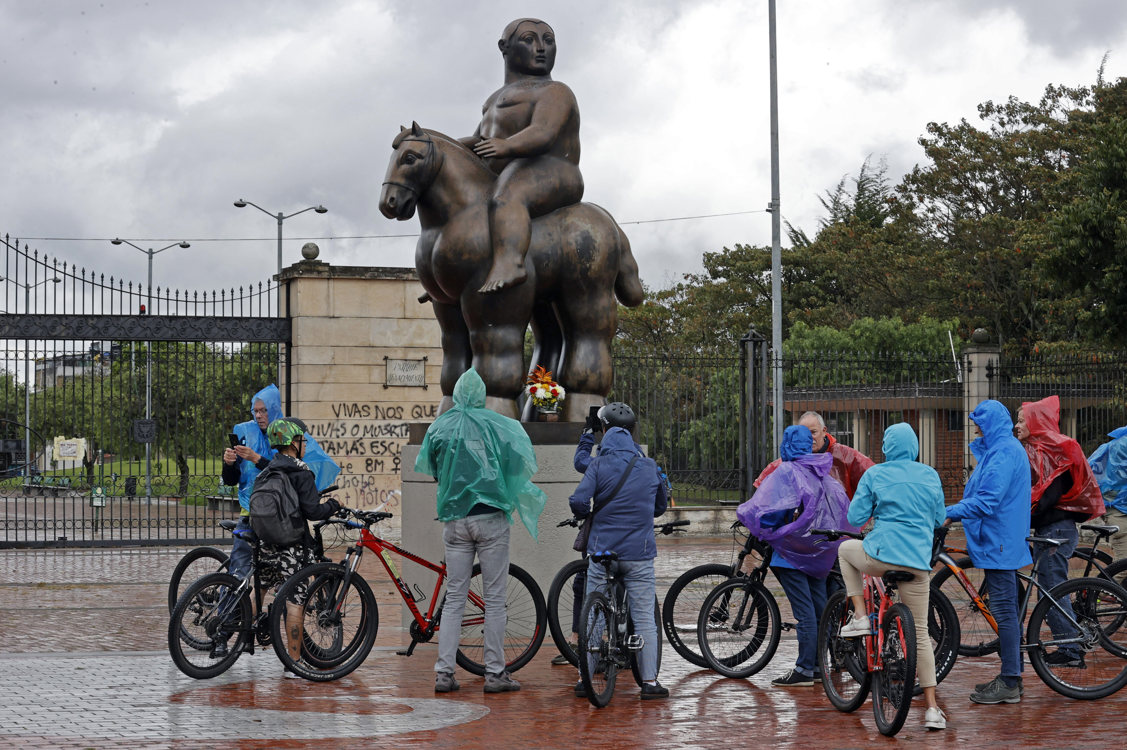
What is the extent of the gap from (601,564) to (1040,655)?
2.63 m

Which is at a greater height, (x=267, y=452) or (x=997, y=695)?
(x=267, y=452)

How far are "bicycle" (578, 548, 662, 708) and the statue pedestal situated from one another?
6.41ft

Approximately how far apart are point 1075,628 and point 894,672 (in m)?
1.71

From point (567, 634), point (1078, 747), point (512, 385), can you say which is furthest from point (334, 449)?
point (1078, 747)

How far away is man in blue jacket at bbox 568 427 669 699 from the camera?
799 centimetres

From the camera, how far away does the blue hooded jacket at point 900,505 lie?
719cm

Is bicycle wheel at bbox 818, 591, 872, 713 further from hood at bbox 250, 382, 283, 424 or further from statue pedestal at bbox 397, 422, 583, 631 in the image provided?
hood at bbox 250, 382, 283, 424

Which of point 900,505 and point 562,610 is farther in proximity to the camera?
point 562,610

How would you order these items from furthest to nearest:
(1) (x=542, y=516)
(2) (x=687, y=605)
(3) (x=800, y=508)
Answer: (1) (x=542, y=516), (2) (x=687, y=605), (3) (x=800, y=508)

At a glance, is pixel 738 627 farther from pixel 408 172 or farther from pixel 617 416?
pixel 408 172

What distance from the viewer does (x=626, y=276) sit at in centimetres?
1103

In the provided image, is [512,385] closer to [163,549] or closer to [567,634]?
[567,634]

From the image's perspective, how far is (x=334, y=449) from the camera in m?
19.2

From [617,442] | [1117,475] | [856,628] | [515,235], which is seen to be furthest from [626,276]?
[856,628]
